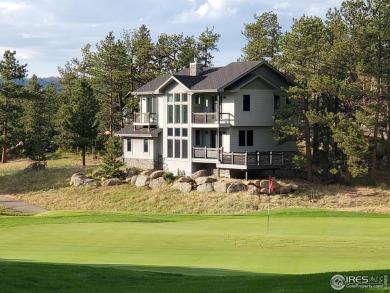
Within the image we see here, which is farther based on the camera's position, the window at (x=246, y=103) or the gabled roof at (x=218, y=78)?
the window at (x=246, y=103)

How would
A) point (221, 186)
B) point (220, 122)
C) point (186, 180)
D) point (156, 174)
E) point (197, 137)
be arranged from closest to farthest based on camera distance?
point (221, 186) < point (186, 180) < point (220, 122) < point (156, 174) < point (197, 137)

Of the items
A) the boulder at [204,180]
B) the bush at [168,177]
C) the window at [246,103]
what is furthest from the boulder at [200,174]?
the window at [246,103]

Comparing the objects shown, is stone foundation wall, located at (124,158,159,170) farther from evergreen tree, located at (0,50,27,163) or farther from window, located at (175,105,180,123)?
evergreen tree, located at (0,50,27,163)

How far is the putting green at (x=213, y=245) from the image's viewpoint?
671 inches

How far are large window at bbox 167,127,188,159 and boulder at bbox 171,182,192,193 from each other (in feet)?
15.6

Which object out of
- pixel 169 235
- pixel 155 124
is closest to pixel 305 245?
pixel 169 235

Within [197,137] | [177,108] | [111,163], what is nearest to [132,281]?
[197,137]

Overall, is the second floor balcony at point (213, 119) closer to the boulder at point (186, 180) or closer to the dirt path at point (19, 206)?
the boulder at point (186, 180)

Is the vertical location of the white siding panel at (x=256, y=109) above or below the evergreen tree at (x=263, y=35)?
below

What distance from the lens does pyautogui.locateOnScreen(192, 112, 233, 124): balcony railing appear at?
145ft

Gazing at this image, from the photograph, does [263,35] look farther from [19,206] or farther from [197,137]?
[19,206]

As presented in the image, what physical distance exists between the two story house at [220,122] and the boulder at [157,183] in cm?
298

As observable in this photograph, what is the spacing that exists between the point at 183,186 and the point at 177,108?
321 inches
